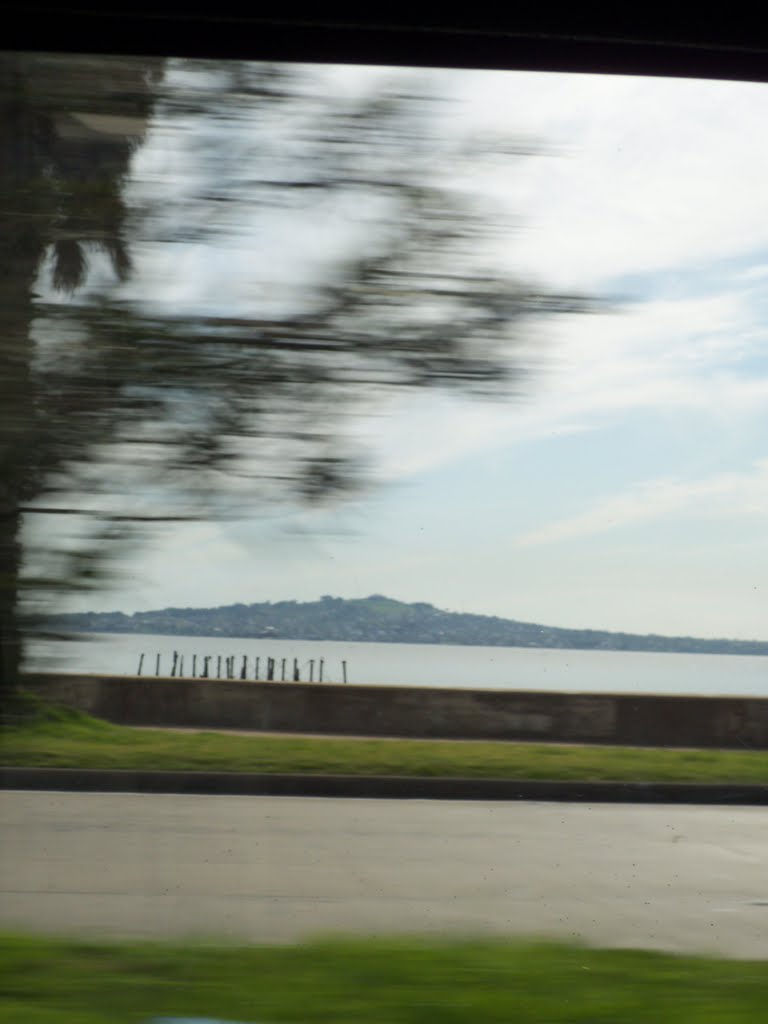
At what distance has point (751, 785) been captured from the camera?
1273 centimetres

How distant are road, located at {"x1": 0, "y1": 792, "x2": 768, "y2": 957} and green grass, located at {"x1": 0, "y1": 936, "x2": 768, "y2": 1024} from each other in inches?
36.7

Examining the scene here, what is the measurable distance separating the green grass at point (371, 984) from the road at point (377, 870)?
0.93 meters

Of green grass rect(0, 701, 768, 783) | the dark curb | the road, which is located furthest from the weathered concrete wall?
the road

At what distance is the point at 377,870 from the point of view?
7.60 m

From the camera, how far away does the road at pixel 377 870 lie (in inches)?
236

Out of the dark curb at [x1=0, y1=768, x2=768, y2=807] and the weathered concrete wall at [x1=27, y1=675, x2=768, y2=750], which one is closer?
the dark curb at [x1=0, y1=768, x2=768, y2=807]

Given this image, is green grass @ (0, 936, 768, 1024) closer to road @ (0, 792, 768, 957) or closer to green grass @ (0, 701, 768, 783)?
road @ (0, 792, 768, 957)

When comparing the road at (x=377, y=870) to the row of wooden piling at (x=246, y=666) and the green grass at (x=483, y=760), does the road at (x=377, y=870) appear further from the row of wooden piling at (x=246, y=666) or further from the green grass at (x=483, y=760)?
the row of wooden piling at (x=246, y=666)

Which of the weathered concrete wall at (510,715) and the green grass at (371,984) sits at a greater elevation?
the weathered concrete wall at (510,715)

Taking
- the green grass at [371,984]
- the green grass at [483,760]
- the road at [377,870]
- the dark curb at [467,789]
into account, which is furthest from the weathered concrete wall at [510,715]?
the green grass at [371,984]

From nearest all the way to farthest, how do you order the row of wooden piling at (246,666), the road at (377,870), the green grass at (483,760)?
1. the row of wooden piling at (246,666)
2. the road at (377,870)
3. the green grass at (483,760)

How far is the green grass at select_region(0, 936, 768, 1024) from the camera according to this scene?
147 inches

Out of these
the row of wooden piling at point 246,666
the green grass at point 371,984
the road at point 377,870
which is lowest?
the road at point 377,870

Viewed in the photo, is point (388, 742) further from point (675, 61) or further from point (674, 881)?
point (675, 61)
